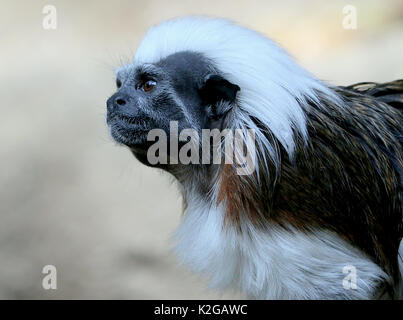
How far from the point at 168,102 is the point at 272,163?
646 millimetres

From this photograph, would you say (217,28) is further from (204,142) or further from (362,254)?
(362,254)

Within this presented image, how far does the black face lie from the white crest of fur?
3.5 inches

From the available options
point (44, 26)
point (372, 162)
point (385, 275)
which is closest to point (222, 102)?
point (372, 162)

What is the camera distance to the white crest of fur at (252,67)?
3938 mm

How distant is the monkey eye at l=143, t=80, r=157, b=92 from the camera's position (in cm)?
409

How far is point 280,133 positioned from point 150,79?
0.76m

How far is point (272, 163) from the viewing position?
3.89 m
